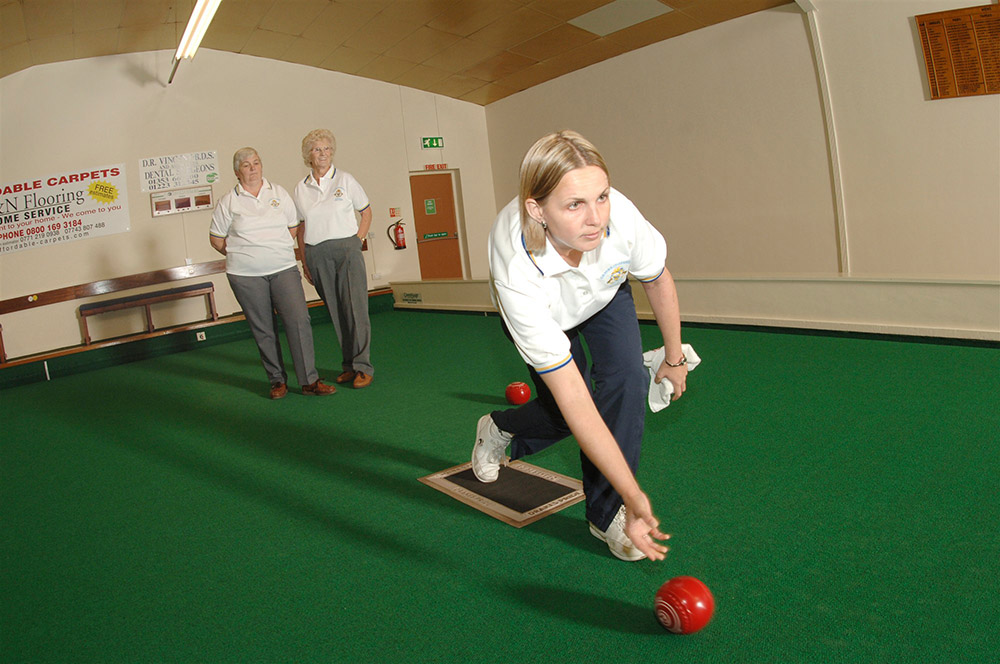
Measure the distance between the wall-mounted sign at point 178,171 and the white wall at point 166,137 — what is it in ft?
0.26

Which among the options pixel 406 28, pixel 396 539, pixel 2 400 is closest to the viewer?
pixel 396 539

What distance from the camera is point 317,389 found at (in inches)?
166

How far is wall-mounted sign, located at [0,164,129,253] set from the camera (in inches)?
277

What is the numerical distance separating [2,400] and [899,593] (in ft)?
20.4

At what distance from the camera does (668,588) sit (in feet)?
5.03

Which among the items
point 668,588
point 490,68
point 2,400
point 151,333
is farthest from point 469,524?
point 490,68

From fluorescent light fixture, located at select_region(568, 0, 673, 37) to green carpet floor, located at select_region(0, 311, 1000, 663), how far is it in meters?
4.11

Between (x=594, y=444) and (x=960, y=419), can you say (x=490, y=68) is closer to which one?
(x=960, y=419)

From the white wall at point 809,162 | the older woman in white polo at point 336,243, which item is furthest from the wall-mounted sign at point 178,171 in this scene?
the white wall at point 809,162

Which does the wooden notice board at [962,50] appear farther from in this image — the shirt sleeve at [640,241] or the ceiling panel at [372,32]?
the shirt sleeve at [640,241]

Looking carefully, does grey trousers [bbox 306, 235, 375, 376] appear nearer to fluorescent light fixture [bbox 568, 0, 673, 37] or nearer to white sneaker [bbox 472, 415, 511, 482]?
white sneaker [bbox 472, 415, 511, 482]

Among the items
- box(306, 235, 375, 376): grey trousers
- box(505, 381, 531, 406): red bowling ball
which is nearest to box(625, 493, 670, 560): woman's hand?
box(505, 381, 531, 406): red bowling ball

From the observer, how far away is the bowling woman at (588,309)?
1.47 metres

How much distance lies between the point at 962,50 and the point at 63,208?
8224 millimetres
